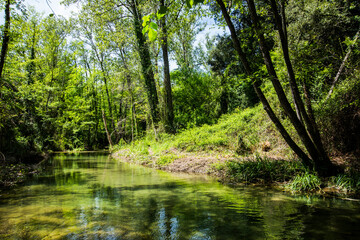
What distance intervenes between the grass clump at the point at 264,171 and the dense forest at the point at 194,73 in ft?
1.83

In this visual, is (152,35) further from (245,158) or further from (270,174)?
(245,158)

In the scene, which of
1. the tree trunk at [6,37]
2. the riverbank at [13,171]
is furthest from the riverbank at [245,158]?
the tree trunk at [6,37]

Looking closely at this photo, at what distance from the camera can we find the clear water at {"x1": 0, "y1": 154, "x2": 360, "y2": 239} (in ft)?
11.2

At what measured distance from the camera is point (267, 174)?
22.0 ft

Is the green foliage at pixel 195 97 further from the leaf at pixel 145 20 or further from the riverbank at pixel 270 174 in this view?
the leaf at pixel 145 20

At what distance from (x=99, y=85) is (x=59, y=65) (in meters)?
10.8

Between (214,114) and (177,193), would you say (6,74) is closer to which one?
(177,193)

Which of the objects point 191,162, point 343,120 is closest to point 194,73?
point 191,162

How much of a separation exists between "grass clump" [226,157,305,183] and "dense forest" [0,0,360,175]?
56cm

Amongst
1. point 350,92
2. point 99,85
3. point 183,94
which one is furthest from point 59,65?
point 350,92

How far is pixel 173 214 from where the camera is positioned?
170 inches

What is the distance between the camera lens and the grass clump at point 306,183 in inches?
220

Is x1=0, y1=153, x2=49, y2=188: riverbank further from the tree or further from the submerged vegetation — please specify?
the tree

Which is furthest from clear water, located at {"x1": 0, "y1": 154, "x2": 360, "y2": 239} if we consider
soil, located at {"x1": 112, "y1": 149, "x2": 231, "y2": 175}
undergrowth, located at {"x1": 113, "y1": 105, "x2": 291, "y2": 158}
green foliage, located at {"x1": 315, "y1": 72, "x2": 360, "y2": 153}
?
undergrowth, located at {"x1": 113, "y1": 105, "x2": 291, "y2": 158}
